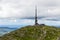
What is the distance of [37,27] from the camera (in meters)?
136

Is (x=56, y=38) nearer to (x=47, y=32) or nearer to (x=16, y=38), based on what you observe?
(x=47, y=32)

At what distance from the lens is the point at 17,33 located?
131m

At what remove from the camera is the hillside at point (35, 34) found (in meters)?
125

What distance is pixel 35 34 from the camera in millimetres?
127438

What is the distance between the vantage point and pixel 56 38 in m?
126

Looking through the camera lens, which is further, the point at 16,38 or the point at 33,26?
the point at 33,26

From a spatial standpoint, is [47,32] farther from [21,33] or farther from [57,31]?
[21,33]

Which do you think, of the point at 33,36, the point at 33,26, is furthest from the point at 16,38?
the point at 33,26

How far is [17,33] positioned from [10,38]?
29.9 ft

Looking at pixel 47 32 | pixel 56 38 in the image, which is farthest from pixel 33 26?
pixel 56 38

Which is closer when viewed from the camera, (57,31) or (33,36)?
(33,36)

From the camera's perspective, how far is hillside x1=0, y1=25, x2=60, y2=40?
409 feet

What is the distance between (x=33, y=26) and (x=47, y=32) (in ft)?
40.6

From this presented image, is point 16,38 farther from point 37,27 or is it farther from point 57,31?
point 57,31
